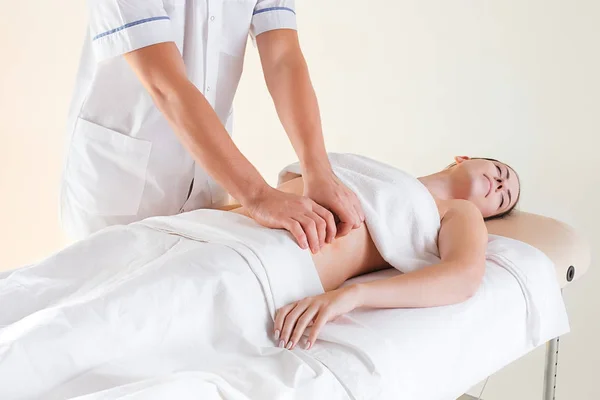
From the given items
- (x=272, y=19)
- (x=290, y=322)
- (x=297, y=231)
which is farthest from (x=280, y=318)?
(x=272, y=19)

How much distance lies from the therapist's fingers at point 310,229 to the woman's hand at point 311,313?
0.32 feet

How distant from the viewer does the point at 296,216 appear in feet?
4.92

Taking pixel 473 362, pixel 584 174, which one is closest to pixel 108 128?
pixel 473 362

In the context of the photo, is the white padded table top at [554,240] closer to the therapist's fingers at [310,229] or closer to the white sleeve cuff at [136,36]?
the therapist's fingers at [310,229]

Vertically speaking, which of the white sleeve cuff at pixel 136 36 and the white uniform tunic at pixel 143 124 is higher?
the white sleeve cuff at pixel 136 36

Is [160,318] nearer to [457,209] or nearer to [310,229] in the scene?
[310,229]

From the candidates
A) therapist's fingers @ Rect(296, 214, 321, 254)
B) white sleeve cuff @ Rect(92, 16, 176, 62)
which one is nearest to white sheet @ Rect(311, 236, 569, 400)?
therapist's fingers @ Rect(296, 214, 321, 254)

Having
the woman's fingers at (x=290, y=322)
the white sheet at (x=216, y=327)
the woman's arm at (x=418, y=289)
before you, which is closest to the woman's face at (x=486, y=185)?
the woman's arm at (x=418, y=289)

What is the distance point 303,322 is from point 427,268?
34 centimetres

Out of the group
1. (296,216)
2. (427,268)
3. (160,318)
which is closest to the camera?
(160,318)

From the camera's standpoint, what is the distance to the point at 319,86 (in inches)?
122

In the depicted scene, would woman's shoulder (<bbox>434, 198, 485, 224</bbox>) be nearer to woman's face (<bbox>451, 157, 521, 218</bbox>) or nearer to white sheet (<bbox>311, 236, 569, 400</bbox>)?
white sheet (<bbox>311, 236, 569, 400</bbox>)

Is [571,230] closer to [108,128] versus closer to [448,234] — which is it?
[448,234]

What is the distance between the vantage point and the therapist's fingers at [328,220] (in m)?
1.51
